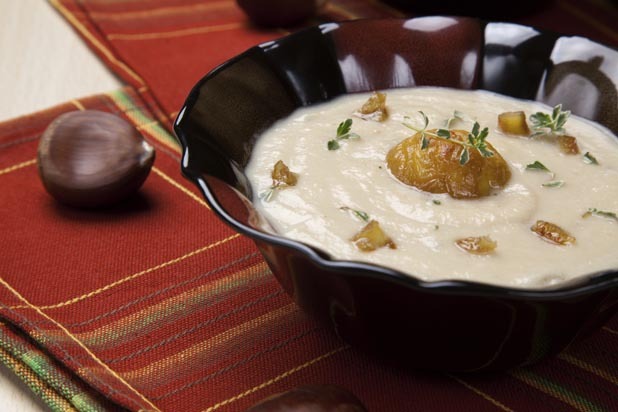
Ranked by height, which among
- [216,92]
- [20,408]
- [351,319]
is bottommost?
[20,408]

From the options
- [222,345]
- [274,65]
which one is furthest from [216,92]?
[222,345]

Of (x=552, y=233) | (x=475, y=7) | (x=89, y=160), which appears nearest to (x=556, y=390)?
(x=552, y=233)

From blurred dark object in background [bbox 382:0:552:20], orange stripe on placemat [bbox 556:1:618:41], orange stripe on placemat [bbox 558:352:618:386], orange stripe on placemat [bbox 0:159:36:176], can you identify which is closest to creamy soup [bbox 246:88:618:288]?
orange stripe on placemat [bbox 558:352:618:386]

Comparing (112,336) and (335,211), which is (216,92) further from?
(112,336)

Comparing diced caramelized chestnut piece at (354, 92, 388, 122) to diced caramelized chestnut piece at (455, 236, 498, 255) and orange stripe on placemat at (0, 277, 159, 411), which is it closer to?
diced caramelized chestnut piece at (455, 236, 498, 255)

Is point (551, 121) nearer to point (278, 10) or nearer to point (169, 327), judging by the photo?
point (169, 327)

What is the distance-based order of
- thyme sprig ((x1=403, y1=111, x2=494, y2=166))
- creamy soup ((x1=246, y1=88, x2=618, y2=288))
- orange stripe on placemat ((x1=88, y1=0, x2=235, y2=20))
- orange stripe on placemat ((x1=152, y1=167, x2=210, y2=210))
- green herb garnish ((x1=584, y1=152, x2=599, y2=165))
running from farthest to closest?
orange stripe on placemat ((x1=88, y1=0, x2=235, y2=20)) → orange stripe on placemat ((x1=152, y1=167, x2=210, y2=210)) → green herb garnish ((x1=584, y1=152, x2=599, y2=165)) → thyme sprig ((x1=403, y1=111, x2=494, y2=166)) → creamy soup ((x1=246, y1=88, x2=618, y2=288))
